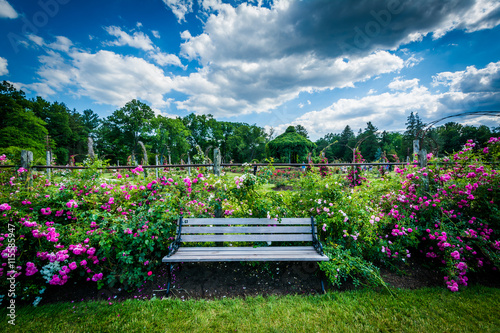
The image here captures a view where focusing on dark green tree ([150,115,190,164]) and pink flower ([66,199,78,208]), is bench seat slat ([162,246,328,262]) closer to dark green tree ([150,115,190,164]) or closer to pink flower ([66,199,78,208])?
pink flower ([66,199,78,208])

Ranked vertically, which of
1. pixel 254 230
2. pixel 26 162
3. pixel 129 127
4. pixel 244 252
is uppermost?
pixel 129 127

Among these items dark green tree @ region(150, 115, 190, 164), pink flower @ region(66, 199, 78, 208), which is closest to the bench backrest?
pink flower @ region(66, 199, 78, 208)

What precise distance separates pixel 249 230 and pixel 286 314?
1.10 m

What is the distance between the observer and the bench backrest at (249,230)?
9.27 feet

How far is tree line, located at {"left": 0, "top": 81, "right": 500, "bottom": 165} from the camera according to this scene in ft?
75.1

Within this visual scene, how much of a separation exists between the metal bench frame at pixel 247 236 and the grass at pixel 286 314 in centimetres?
46

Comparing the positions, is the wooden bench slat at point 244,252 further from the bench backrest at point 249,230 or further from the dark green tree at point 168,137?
the dark green tree at point 168,137

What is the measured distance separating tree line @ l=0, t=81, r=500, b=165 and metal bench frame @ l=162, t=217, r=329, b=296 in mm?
16619

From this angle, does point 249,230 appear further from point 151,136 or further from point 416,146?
point 151,136

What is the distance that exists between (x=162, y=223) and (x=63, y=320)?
128 centimetres

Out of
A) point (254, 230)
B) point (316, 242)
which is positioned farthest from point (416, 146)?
point (254, 230)

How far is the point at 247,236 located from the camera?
2.88 meters

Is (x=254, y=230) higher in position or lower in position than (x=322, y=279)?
higher

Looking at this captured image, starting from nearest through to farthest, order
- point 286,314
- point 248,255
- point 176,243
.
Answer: point 286,314, point 248,255, point 176,243
